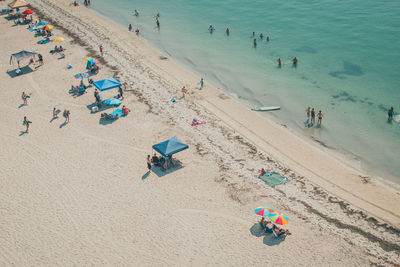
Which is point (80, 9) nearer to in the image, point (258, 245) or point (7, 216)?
point (7, 216)

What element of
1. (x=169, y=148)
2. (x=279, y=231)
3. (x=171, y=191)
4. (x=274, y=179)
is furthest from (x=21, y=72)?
(x=279, y=231)

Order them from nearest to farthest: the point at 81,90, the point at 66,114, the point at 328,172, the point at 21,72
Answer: the point at 328,172 < the point at 66,114 < the point at 81,90 < the point at 21,72

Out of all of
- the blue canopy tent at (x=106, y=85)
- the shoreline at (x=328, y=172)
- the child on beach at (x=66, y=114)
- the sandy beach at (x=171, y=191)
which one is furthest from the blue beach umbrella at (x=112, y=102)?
the shoreline at (x=328, y=172)

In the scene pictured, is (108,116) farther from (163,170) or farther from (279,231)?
(279,231)

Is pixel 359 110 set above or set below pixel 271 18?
below

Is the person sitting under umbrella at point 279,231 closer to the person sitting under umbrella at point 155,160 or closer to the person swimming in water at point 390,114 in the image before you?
the person sitting under umbrella at point 155,160

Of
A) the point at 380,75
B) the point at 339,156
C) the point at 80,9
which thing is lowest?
the point at 339,156

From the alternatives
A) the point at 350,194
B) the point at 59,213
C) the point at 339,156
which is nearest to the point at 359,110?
the point at 339,156
